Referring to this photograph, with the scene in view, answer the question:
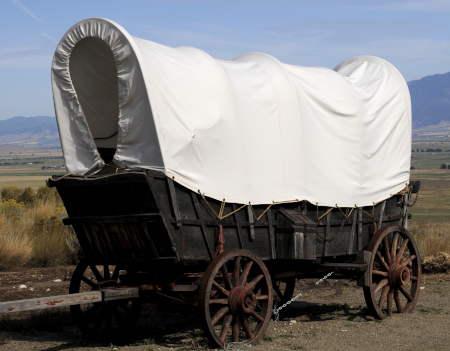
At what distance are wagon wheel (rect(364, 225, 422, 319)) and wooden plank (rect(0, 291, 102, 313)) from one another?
3.54 metres

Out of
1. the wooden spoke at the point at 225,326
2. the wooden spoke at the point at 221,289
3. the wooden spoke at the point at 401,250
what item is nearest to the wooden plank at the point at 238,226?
the wooden spoke at the point at 221,289

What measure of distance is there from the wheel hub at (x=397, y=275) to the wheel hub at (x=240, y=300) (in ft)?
8.35

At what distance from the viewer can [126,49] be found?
220 inches

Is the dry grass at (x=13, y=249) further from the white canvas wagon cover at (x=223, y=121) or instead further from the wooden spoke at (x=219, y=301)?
the wooden spoke at (x=219, y=301)

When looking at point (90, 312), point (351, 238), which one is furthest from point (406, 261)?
point (90, 312)

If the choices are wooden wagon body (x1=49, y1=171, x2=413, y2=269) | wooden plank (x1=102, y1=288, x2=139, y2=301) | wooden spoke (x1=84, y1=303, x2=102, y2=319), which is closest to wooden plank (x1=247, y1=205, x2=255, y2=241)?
wooden wagon body (x1=49, y1=171, x2=413, y2=269)

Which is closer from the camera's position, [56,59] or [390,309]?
[56,59]

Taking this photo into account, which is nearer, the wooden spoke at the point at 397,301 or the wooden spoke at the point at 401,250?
the wooden spoke at the point at 397,301

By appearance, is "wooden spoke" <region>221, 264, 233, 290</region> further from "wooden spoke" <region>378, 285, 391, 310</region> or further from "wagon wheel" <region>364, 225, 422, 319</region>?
"wooden spoke" <region>378, 285, 391, 310</region>

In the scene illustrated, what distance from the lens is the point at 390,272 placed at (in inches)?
300

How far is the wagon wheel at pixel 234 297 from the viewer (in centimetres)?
550

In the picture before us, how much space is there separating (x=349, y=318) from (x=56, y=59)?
485 cm

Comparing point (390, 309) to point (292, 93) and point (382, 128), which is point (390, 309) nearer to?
point (382, 128)

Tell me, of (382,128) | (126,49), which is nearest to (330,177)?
(382,128)
